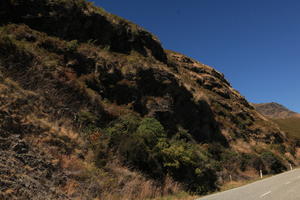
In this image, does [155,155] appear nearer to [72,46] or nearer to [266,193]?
[266,193]

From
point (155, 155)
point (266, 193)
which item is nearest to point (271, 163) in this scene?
point (266, 193)

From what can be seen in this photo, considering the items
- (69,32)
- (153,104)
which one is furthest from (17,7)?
(153,104)

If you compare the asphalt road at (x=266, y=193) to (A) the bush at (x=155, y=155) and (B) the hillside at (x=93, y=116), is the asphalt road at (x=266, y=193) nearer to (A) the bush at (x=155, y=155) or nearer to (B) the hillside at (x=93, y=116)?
(A) the bush at (x=155, y=155)

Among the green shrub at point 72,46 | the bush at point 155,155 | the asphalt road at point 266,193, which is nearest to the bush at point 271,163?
the bush at point 155,155

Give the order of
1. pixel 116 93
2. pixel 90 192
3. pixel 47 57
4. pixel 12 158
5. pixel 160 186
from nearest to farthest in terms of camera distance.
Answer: pixel 12 158, pixel 90 192, pixel 160 186, pixel 47 57, pixel 116 93

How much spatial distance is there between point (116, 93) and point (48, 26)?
7.53m

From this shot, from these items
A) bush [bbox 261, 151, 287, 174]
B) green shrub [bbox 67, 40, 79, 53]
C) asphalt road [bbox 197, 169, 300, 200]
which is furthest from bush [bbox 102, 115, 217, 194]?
bush [bbox 261, 151, 287, 174]

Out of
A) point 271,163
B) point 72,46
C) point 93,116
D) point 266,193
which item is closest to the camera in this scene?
point 266,193

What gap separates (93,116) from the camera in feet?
52.2

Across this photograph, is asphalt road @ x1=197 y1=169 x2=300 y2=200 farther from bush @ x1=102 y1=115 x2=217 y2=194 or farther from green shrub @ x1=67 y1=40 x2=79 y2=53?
green shrub @ x1=67 y1=40 x2=79 y2=53

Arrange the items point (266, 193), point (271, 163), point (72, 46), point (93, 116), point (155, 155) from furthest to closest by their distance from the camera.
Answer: point (271, 163), point (72, 46), point (93, 116), point (155, 155), point (266, 193)

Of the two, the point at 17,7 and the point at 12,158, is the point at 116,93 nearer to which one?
the point at 17,7

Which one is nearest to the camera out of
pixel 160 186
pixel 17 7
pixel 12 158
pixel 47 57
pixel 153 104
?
pixel 12 158

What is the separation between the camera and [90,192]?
9008 mm
